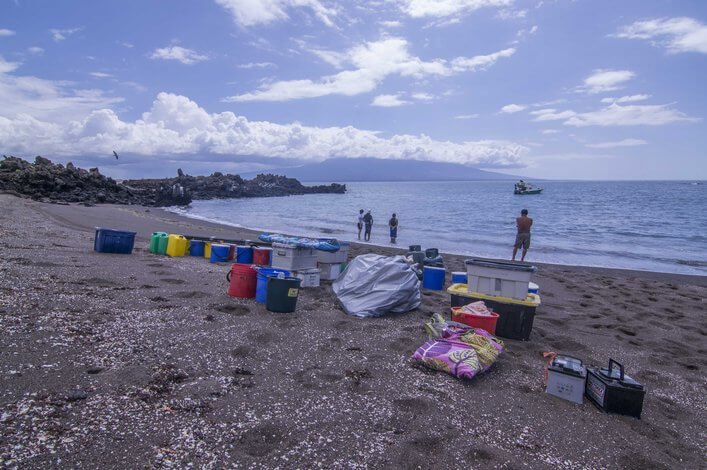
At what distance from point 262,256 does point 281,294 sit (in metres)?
3.70

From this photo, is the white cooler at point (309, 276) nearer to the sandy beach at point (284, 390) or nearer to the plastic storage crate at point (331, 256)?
the plastic storage crate at point (331, 256)

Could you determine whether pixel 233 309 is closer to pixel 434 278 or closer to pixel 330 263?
pixel 330 263

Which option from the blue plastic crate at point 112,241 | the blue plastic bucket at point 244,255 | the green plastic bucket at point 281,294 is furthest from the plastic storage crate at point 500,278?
the blue plastic crate at point 112,241

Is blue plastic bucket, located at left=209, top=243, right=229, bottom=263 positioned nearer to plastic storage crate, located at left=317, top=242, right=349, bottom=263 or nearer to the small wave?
plastic storage crate, located at left=317, top=242, right=349, bottom=263

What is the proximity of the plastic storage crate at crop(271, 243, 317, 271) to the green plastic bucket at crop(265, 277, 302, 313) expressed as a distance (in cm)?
152

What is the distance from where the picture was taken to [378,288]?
8000 millimetres

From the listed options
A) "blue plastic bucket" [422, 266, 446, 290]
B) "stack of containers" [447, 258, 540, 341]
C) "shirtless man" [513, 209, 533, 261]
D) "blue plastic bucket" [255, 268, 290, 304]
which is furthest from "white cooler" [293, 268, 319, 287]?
"shirtless man" [513, 209, 533, 261]

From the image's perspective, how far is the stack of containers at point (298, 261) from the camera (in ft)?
29.3

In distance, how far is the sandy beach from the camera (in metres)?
3.60

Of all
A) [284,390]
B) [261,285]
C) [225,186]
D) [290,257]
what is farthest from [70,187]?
[284,390]

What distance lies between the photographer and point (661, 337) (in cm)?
776

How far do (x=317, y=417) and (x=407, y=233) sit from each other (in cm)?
2427

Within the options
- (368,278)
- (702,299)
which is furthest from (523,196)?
(368,278)

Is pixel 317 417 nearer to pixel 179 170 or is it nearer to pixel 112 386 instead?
pixel 112 386
